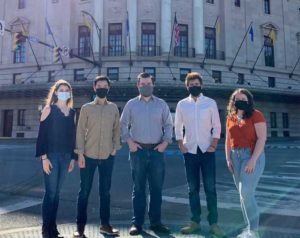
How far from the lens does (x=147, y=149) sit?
4.68 metres

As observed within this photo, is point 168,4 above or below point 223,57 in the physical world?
above

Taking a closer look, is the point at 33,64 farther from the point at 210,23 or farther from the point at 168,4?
the point at 210,23

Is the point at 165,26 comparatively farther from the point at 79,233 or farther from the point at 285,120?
the point at 79,233

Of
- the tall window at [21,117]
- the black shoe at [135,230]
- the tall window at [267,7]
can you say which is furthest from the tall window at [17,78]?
the black shoe at [135,230]

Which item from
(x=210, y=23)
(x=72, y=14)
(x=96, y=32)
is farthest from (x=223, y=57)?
(x=72, y=14)

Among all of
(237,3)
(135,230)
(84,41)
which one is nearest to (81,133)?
(135,230)

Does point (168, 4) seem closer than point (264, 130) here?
No

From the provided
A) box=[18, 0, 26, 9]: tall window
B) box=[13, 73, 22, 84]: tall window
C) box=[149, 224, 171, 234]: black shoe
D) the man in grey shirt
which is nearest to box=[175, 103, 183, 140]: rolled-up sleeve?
the man in grey shirt

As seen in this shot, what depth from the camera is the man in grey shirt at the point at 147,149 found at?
183 inches

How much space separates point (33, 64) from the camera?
3709 centimetres

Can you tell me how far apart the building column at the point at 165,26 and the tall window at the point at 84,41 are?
26.2 ft

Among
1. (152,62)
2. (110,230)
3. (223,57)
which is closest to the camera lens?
(110,230)

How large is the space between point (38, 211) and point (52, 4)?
119ft

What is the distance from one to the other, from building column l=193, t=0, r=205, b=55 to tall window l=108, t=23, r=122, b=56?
310 inches
